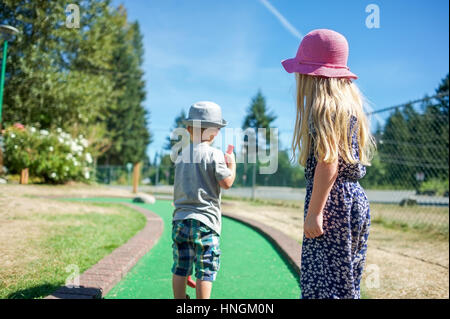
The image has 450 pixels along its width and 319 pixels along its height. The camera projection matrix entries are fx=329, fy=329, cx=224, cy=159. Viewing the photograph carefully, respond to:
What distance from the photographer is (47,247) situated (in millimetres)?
2682

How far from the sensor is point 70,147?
1039cm

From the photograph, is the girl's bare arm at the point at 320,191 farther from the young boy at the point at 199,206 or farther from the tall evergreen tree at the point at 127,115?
the tall evergreen tree at the point at 127,115

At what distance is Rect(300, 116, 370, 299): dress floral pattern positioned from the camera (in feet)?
4.79

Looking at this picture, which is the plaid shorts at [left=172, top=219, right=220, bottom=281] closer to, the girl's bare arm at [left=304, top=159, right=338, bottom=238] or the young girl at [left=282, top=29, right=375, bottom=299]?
the young girl at [left=282, top=29, right=375, bottom=299]

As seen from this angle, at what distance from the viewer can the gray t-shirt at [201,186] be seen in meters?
1.99

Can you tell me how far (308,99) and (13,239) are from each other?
2029 millimetres

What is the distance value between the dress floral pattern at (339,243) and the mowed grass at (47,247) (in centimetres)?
156

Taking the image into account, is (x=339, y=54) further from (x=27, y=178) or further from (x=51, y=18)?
(x=27, y=178)

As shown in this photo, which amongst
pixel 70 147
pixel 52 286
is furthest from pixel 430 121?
pixel 70 147

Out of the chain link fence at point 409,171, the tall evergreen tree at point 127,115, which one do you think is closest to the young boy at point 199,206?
the chain link fence at point 409,171

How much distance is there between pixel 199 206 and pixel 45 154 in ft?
30.3

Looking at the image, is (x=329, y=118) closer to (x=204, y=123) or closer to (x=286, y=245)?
(x=204, y=123)

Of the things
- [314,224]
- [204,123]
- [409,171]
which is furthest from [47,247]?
[409,171]

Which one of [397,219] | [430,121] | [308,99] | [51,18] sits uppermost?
[51,18]
